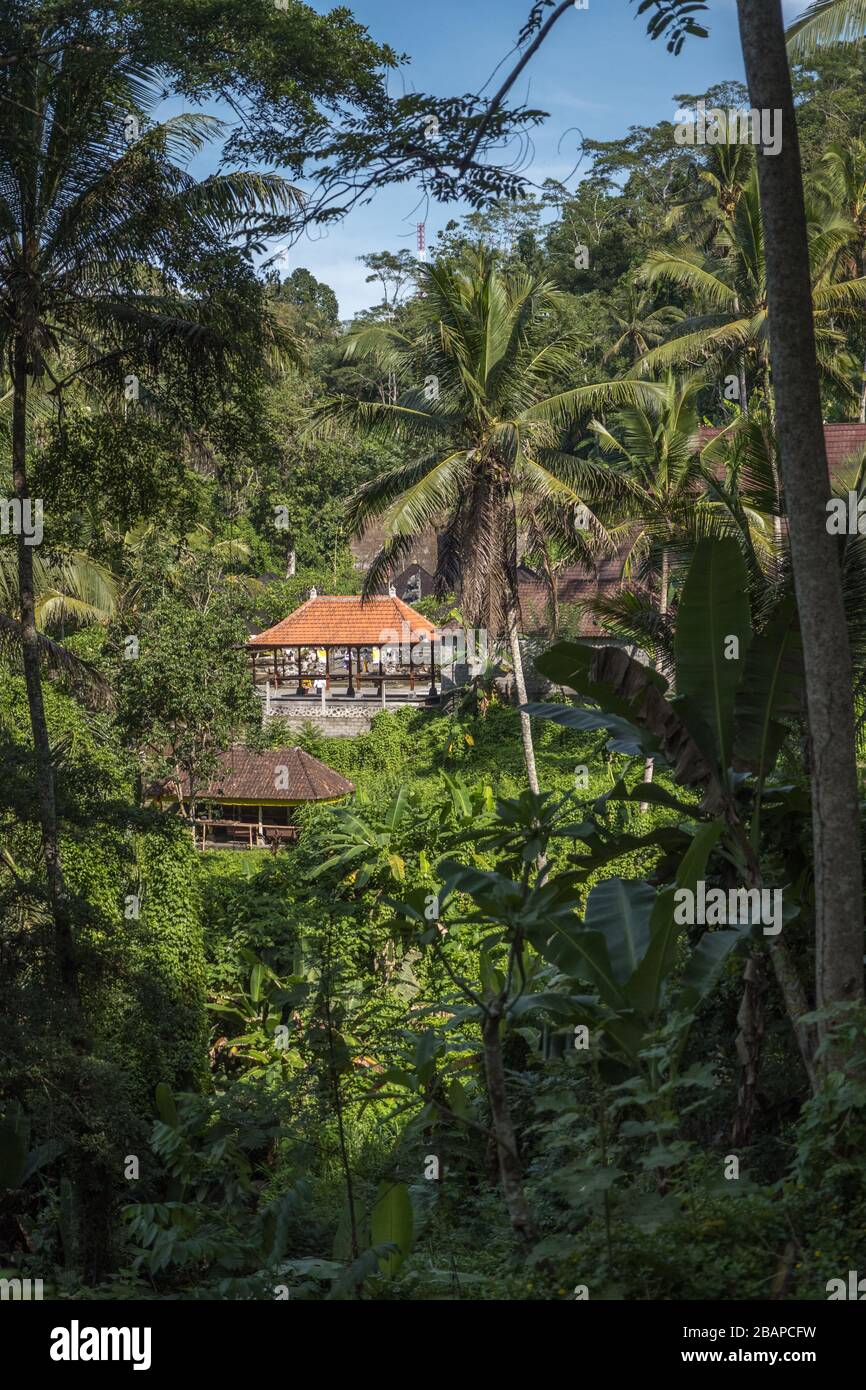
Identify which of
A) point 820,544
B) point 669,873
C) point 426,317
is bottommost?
point 669,873

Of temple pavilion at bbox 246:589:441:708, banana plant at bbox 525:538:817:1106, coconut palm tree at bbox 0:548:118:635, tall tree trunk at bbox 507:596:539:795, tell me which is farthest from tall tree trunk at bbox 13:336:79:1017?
temple pavilion at bbox 246:589:441:708

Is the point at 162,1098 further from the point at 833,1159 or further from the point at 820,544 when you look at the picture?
the point at 820,544

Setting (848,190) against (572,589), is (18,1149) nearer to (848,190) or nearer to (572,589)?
(572,589)

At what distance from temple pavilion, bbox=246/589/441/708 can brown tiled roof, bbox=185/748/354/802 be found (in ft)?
15.5

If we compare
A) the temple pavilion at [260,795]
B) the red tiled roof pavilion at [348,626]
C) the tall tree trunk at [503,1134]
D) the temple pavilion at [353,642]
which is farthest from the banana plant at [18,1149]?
the red tiled roof pavilion at [348,626]

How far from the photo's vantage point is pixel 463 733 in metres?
23.7

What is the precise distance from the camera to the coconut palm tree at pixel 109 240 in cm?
890

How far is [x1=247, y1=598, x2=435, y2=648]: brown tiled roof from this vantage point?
27312mm

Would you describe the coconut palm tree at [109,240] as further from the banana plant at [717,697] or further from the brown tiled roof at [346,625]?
the brown tiled roof at [346,625]

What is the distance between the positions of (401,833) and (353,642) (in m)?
10.4

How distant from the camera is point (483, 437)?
722 inches

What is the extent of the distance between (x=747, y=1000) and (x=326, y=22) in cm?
774

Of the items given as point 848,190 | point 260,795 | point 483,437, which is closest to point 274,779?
point 260,795
